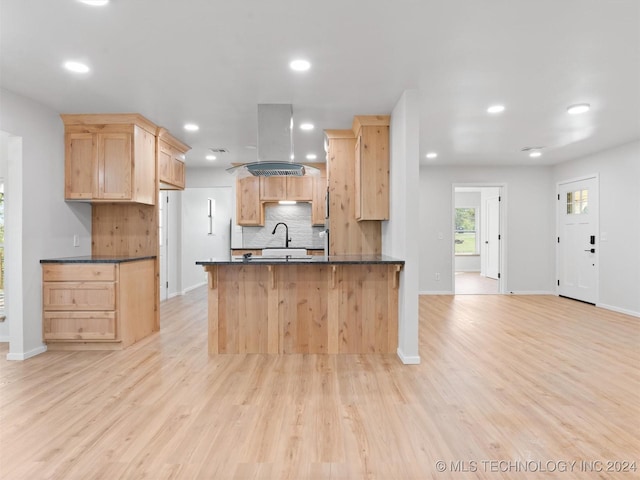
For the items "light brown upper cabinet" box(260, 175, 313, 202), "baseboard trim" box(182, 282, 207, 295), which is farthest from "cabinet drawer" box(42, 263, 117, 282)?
"baseboard trim" box(182, 282, 207, 295)

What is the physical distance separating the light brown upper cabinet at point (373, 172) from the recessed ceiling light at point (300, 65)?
1207 mm

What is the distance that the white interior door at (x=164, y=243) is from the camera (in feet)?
21.8

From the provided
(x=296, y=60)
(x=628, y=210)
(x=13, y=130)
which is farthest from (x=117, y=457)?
(x=628, y=210)

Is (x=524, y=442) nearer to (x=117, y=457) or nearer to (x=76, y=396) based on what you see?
(x=117, y=457)

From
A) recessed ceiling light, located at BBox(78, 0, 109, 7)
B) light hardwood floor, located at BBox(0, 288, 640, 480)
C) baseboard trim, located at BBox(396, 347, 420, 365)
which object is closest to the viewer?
light hardwood floor, located at BBox(0, 288, 640, 480)

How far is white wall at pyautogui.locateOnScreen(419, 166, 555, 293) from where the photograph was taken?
7.14 m

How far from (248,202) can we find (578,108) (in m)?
4.90

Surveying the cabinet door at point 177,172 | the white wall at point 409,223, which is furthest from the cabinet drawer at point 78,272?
the white wall at point 409,223

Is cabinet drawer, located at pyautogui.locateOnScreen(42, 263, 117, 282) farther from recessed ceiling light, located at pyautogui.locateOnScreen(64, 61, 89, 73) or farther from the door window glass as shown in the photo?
the door window glass

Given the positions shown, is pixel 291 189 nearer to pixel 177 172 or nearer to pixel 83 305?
pixel 177 172

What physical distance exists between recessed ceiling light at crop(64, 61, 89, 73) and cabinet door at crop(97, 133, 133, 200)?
3.54ft

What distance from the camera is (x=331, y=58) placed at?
280cm

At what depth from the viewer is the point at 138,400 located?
8.40ft

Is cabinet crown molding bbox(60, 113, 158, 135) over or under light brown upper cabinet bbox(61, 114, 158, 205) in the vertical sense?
over
